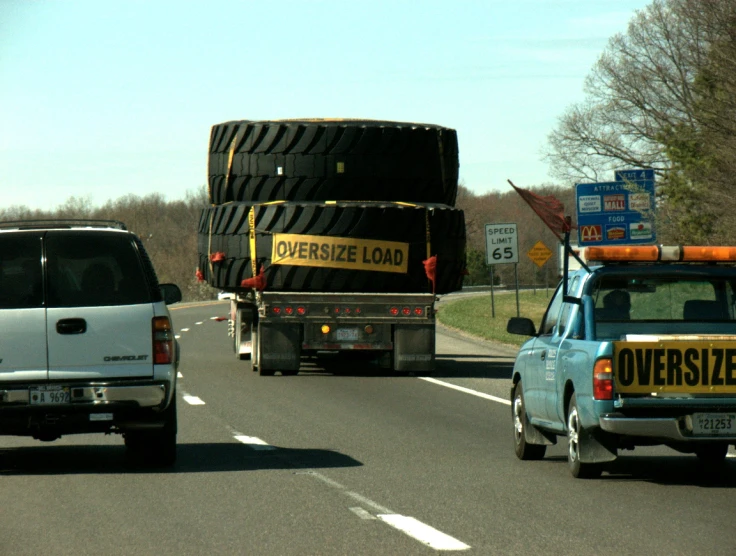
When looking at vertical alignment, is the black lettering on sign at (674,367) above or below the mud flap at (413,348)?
above

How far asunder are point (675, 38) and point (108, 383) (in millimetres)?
49550

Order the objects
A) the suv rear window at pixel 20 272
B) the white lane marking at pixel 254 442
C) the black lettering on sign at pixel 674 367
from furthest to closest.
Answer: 1. the white lane marking at pixel 254 442
2. the suv rear window at pixel 20 272
3. the black lettering on sign at pixel 674 367

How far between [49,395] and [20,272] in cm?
99

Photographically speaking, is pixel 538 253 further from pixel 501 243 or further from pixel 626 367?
pixel 626 367

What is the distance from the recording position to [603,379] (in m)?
9.78

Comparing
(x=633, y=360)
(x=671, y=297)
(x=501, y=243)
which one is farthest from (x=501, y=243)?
(x=633, y=360)

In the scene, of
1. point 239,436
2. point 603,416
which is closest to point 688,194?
point 239,436

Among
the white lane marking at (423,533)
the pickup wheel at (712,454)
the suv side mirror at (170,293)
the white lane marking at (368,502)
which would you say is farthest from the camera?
the suv side mirror at (170,293)

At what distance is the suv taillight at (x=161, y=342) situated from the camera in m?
10.8

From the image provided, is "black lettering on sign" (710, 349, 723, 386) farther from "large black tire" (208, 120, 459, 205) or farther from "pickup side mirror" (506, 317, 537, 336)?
"large black tire" (208, 120, 459, 205)

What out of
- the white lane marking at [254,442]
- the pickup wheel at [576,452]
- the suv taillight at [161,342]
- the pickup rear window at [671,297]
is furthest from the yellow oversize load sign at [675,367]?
the white lane marking at [254,442]

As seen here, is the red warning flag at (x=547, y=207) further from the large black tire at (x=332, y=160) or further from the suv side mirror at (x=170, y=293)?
the large black tire at (x=332, y=160)

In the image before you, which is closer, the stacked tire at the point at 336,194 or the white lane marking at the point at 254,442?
the white lane marking at the point at 254,442

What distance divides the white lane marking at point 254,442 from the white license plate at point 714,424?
4.34 m
